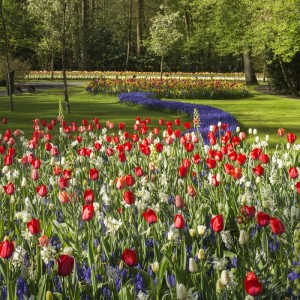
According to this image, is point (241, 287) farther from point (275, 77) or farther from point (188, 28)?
point (188, 28)

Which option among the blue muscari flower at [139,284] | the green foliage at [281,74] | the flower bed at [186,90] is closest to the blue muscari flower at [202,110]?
the flower bed at [186,90]

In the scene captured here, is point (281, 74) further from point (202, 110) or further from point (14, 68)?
point (14, 68)

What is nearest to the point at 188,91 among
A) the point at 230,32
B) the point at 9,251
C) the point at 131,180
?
the point at 230,32

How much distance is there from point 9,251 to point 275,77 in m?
25.1

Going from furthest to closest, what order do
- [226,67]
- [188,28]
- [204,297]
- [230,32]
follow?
[226,67] → [188,28] → [230,32] → [204,297]

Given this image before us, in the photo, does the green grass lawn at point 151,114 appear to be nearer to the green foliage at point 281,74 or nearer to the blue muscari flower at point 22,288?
the green foliage at point 281,74

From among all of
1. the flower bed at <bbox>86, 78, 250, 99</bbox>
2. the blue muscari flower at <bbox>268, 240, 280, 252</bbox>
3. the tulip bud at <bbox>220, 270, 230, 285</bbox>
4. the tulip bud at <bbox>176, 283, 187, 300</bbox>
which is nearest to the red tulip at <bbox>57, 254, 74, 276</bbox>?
the tulip bud at <bbox>176, 283, 187, 300</bbox>

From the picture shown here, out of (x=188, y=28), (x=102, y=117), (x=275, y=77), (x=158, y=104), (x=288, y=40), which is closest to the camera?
(x=102, y=117)

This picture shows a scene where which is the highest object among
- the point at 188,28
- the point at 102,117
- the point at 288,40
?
the point at 188,28

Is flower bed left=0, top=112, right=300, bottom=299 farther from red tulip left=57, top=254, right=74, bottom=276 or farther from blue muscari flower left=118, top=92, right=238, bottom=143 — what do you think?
blue muscari flower left=118, top=92, right=238, bottom=143

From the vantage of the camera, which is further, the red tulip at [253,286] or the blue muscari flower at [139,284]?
the blue muscari flower at [139,284]

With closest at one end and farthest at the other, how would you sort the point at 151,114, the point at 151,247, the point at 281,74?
1. the point at 151,247
2. the point at 151,114
3. the point at 281,74

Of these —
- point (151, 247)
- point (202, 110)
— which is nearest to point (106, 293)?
point (151, 247)

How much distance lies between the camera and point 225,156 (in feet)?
20.7
